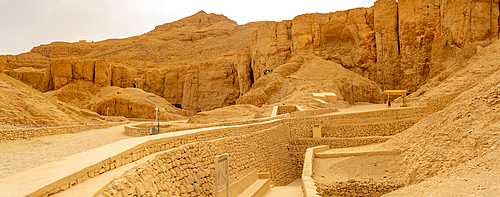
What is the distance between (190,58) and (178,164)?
59218mm

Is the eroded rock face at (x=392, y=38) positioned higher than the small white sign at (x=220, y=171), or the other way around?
Result: the eroded rock face at (x=392, y=38)

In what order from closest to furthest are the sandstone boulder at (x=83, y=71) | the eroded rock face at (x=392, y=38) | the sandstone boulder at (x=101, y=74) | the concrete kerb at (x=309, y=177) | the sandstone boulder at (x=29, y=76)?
1. the concrete kerb at (x=309, y=177)
2. the eroded rock face at (x=392, y=38)
3. the sandstone boulder at (x=83, y=71)
4. the sandstone boulder at (x=101, y=74)
5. the sandstone boulder at (x=29, y=76)

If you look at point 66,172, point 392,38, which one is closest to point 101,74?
point 392,38

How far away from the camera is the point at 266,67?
40125 mm

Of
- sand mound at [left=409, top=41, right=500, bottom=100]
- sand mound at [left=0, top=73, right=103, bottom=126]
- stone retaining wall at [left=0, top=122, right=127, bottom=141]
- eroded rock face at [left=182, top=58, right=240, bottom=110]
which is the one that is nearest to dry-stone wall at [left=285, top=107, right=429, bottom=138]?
sand mound at [left=409, top=41, right=500, bottom=100]

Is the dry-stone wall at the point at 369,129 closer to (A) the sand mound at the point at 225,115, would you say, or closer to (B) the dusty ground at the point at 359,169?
(B) the dusty ground at the point at 359,169

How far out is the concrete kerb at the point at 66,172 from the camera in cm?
425

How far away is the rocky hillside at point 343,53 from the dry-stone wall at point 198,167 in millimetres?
17600

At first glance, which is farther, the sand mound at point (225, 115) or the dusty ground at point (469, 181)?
the sand mound at point (225, 115)

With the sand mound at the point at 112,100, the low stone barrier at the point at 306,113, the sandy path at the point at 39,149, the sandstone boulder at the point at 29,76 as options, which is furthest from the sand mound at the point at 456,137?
the sandstone boulder at the point at 29,76

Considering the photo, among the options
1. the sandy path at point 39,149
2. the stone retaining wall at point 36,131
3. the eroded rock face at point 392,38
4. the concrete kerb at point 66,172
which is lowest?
the sandy path at point 39,149

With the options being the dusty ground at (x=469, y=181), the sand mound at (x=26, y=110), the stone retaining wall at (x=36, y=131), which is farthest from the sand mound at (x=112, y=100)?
the dusty ground at (x=469, y=181)

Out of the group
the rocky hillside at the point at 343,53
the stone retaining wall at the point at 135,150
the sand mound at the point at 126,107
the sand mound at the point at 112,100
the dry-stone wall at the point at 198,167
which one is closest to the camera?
the stone retaining wall at the point at 135,150

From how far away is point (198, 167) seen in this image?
810 centimetres
